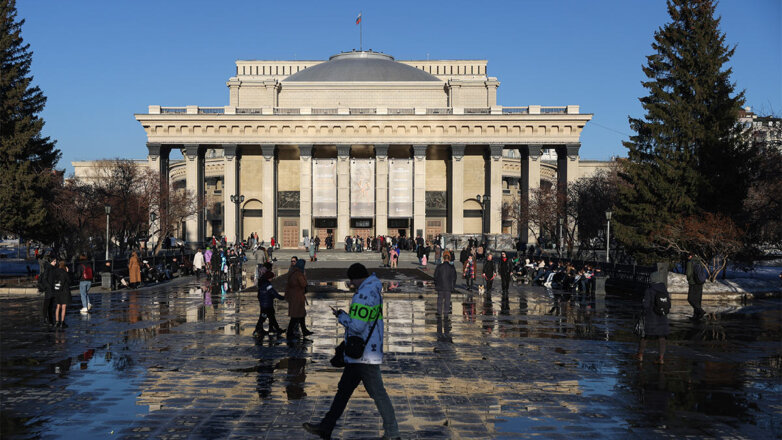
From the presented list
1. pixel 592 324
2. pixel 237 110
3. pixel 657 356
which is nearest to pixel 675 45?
pixel 592 324

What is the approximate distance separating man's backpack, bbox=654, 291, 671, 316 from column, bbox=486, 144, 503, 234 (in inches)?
2355

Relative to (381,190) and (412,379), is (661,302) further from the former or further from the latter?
(381,190)

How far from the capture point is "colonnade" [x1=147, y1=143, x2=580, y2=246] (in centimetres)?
7356

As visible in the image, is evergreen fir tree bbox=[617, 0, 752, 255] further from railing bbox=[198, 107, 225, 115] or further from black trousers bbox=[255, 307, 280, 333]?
railing bbox=[198, 107, 225, 115]

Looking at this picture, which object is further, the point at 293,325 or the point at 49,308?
the point at 49,308

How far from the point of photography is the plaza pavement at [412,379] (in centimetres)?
876

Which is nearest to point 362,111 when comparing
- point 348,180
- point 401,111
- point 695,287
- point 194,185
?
point 401,111

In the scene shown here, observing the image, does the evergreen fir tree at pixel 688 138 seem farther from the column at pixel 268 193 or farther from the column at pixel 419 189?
the column at pixel 268 193

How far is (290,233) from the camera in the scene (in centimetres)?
7875

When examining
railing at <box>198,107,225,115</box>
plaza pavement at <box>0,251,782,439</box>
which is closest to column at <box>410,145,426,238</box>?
railing at <box>198,107,225,115</box>

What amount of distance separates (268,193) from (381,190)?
427 inches

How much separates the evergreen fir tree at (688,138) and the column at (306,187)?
42.9 metres

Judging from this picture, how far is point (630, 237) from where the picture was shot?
113 ft

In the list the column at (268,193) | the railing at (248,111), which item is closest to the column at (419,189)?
the column at (268,193)
